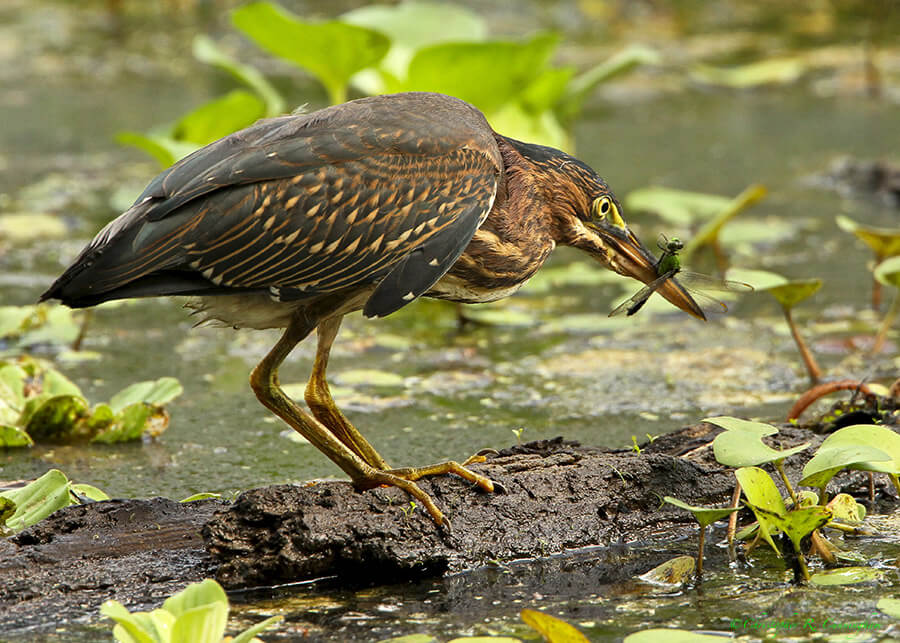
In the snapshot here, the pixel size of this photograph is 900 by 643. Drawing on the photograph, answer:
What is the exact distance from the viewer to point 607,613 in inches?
130

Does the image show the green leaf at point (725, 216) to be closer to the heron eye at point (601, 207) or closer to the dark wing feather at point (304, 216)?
the heron eye at point (601, 207)

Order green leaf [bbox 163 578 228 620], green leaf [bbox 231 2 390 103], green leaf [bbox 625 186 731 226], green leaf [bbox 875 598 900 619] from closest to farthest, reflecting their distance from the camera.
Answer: green leaf [bbox 163 578 228 620] → green leaf [bbox 875 598 900 619] → green leaf [bbox 231 2 390 103] → green leaf [bbox 625 186 731 226]

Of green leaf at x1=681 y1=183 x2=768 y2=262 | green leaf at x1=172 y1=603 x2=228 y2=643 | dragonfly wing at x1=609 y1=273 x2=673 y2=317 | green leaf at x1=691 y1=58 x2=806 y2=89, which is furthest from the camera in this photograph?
green leaf at x1=691 y1=58 x2=806 y2=89

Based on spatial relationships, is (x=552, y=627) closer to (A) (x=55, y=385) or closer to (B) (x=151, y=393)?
(B) (x=151, y=393)

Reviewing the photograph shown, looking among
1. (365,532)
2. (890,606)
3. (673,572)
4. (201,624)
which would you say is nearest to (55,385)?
(365,532)

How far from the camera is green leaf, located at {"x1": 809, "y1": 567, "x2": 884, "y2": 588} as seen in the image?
343 centimetres

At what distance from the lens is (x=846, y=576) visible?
345 centimetres

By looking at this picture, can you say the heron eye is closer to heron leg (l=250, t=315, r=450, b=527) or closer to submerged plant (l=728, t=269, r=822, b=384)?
submerged plant (l=728, t=269, r=822, b=384)

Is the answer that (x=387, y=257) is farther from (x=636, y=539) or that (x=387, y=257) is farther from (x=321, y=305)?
(x=636, y=539)

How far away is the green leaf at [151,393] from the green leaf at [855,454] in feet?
7.46

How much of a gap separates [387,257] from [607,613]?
1179 millimetres

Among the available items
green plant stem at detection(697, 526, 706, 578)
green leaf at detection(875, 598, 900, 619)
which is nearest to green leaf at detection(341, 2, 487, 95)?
green plant stem at detection(697, 526, 706, 578)

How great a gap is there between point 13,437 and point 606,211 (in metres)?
2.22

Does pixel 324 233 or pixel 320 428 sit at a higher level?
pixel 324 233
